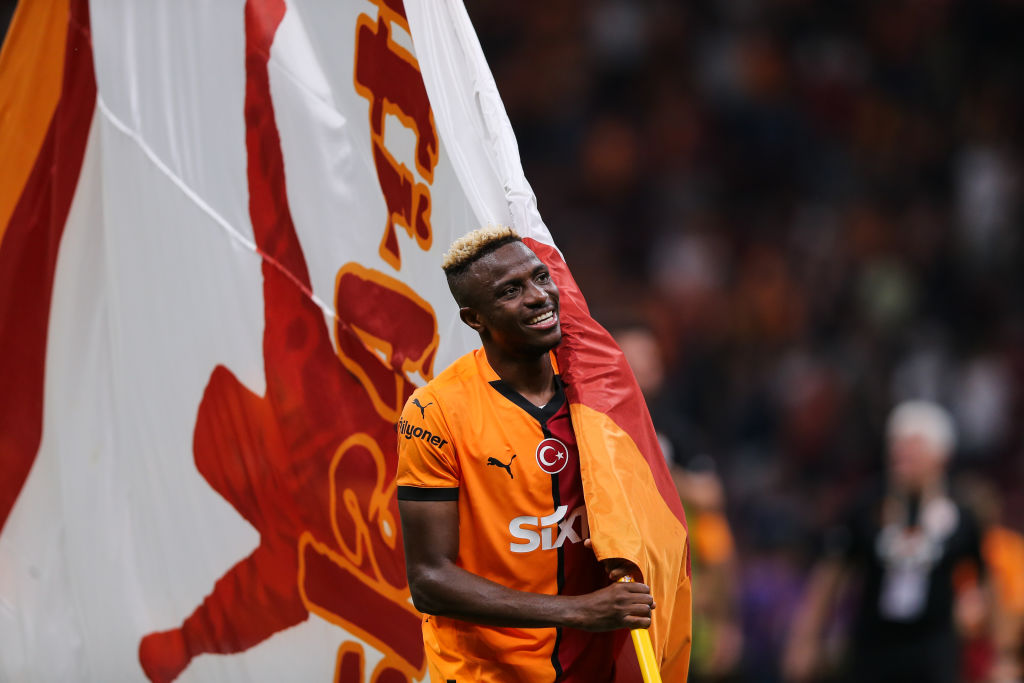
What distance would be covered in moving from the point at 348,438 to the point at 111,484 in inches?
41.0

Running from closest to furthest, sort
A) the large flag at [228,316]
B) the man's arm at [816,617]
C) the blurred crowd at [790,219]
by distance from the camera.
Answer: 1. the large flag at [228,316]
2. the man's arm at [816,617]
3. the blurred crowd at [790,219]

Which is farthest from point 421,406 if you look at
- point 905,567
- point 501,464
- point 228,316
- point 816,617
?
point 816,617

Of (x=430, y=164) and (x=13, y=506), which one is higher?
(x=430, y=164)

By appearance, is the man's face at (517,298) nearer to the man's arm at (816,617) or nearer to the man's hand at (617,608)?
the man's hand at (617,608)

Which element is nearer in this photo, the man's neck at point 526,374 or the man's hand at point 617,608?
the man's hand at point 617,608

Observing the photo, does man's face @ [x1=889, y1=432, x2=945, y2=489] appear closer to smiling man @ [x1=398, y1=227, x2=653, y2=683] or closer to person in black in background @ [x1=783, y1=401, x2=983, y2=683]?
person in black in background @ [x1=783, y1=401, x2=983, y2=683]

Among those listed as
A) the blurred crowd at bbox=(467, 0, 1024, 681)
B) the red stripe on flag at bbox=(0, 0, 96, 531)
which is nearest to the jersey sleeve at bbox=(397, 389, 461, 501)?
the red stripe on flag at bbox=(0, 0, 96, 531)

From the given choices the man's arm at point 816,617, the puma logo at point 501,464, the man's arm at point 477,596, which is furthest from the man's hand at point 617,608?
the man's arm at point 816,617

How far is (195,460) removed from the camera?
4.40m

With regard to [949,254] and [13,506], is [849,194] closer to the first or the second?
[949,254]

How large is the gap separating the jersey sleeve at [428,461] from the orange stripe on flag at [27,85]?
7.32 ft

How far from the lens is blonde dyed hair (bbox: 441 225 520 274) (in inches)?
128

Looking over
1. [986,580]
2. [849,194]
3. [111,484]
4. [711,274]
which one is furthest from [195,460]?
[849,194]

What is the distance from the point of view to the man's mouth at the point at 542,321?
3199 millimetres
